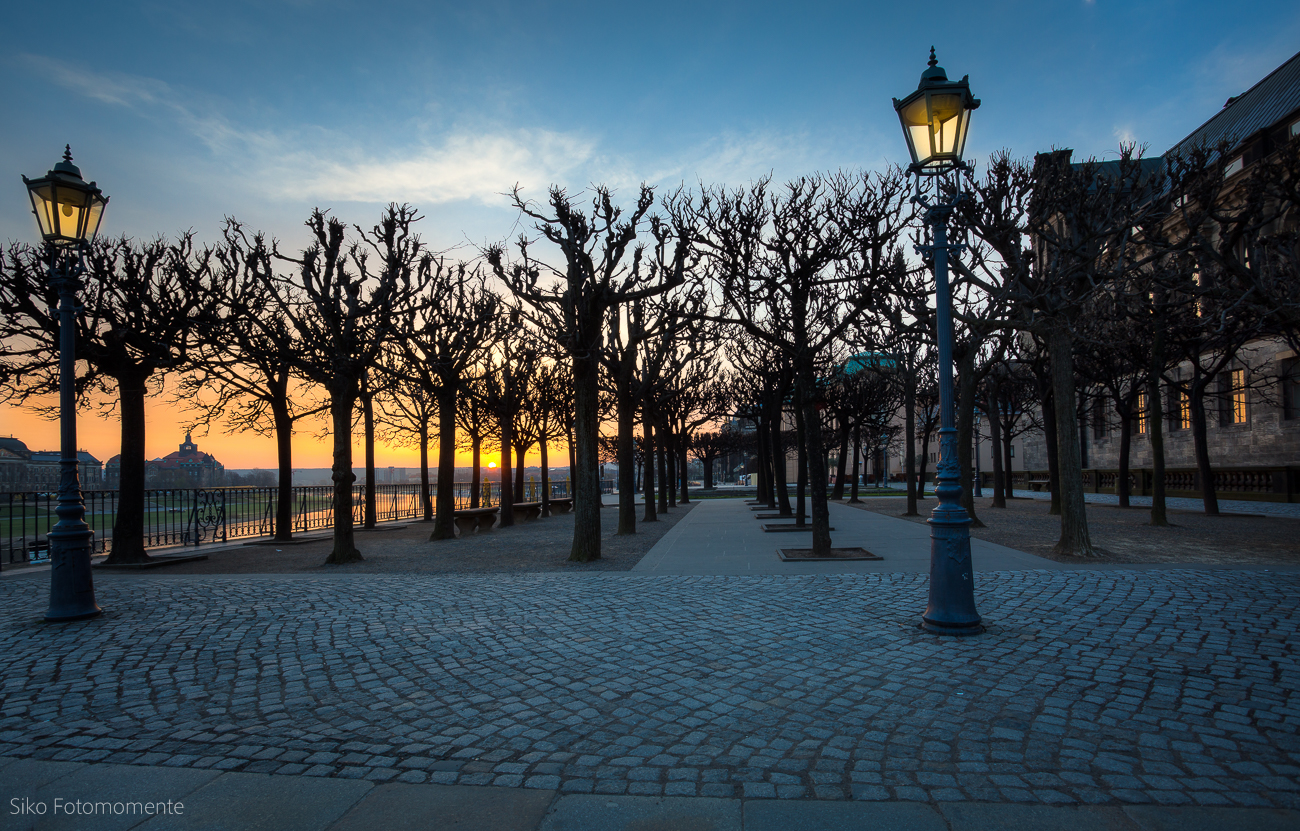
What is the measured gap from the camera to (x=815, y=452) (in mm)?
12336

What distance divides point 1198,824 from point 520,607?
6.53m

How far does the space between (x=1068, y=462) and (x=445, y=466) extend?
14030 millimetres

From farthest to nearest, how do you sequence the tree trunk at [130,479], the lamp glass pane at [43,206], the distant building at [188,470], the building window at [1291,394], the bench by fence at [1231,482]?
the distant building at [188,470] → the building window at [1291,394] → the bench by fence at [1231,482] → the tree trunk at [130,479] → the lamp glass pane at [43,206]

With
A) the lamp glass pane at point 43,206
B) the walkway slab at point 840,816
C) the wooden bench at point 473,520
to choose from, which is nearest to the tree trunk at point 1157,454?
the walkway slab at point 840,816

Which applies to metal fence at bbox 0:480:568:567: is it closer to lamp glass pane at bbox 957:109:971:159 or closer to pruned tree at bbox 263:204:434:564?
pruned tree at bbox 263:204:434:564

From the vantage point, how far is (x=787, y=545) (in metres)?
14.4

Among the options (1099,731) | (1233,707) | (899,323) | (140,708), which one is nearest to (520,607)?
(140,708)

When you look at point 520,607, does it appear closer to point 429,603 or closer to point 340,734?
point 429,603

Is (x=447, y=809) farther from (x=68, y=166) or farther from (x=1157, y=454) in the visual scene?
(x=1157, y=454)

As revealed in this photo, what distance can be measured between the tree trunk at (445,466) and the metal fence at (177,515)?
13.4 feet

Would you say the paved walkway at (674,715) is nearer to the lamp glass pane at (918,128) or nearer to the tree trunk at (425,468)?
the lamp glass pane at (918,128)

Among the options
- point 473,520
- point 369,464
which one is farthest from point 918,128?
point 369,464

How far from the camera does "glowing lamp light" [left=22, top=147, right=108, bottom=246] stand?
8234 mm

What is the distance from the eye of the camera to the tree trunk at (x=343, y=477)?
1316 cm
